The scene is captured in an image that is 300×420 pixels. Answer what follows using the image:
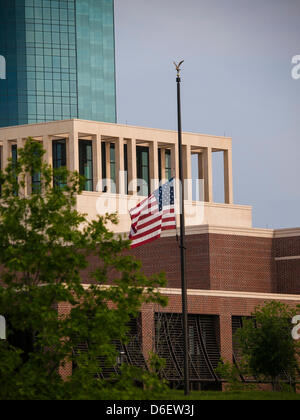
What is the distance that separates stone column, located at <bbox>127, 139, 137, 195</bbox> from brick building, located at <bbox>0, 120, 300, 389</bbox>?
0.28ft

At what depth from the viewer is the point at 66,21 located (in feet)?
536

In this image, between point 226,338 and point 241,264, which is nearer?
point 226,338

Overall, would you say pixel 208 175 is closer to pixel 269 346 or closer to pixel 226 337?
pixel 226 337

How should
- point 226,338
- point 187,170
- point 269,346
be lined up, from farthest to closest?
point 187,170
point 226,338
point 269,346

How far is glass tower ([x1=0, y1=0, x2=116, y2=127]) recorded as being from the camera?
16138 centimetres

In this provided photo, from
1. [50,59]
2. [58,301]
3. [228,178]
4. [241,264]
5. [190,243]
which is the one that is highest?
Answer: [50,59]

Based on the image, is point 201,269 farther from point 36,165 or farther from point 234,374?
point 36,165

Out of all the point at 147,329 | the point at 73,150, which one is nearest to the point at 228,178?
the point at 73,150

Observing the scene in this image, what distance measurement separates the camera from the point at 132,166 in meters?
94.7

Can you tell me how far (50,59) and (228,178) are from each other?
70.7 meters

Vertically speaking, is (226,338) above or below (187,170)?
below

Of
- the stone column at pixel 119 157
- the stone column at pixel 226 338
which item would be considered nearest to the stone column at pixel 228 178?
the stone column at pixel 119 157

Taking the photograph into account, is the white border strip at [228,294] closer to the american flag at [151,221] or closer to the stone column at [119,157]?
the american flag at [151,221]

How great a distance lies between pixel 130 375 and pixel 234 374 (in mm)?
29311
